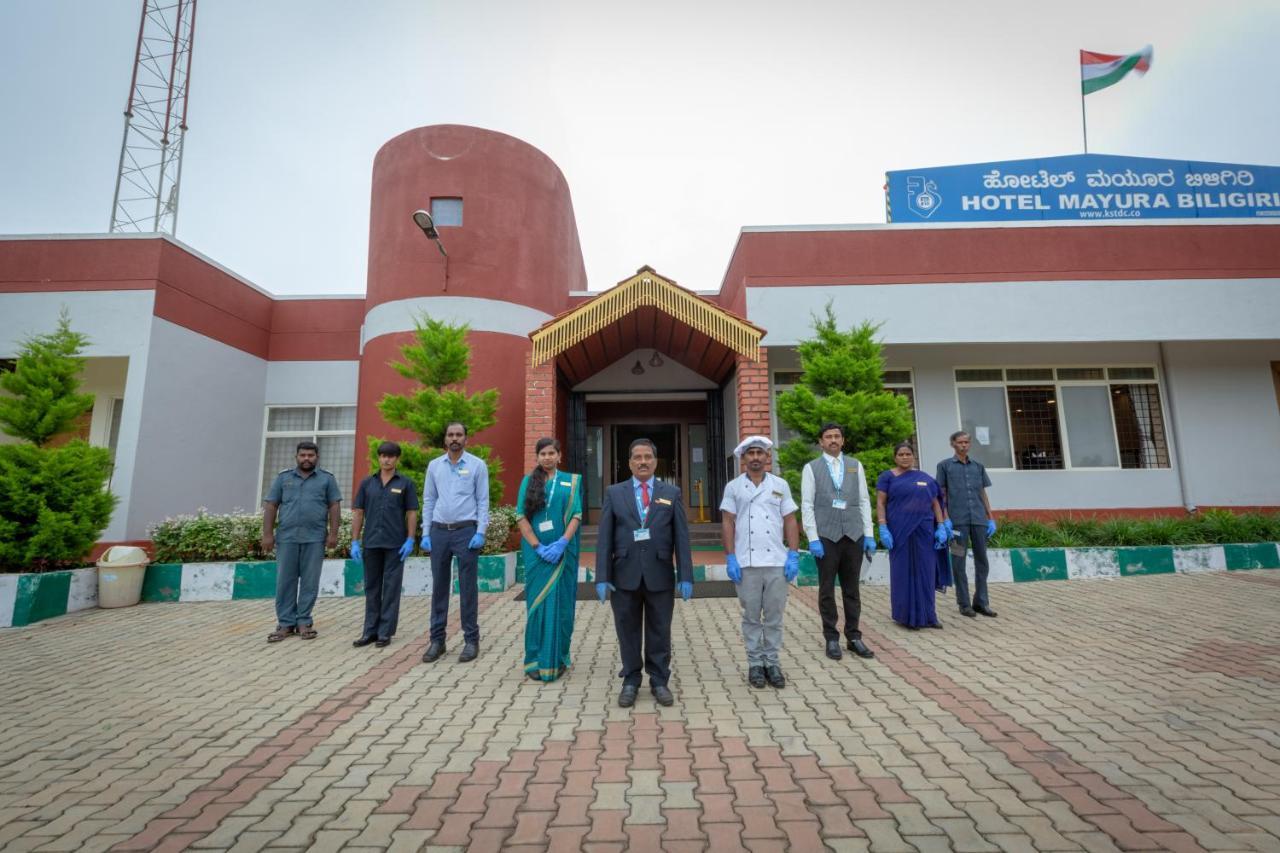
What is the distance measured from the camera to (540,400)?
8.93 meters

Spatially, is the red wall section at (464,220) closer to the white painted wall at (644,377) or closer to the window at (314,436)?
the white painted wall at (644,377)

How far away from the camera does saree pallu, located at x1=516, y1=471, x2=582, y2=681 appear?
14.3 feet

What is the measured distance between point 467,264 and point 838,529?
9.12 metres

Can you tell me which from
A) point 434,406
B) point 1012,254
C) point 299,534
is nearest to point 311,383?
point 434,406

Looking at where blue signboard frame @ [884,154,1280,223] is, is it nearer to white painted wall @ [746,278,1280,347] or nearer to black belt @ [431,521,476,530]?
white painted wall @ [746,278,1280,347]

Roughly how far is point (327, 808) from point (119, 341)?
10.8 meters

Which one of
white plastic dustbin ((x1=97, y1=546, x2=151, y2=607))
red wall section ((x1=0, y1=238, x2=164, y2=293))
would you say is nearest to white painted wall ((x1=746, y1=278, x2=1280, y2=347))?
white plastic dustbin ((x1=97, y1=546, x2=151, y2=607))

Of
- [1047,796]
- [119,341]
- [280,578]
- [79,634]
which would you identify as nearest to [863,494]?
[1047,796]

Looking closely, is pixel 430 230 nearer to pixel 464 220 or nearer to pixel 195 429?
pixel 464 220

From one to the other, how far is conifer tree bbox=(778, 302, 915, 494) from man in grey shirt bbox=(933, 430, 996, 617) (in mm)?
1454

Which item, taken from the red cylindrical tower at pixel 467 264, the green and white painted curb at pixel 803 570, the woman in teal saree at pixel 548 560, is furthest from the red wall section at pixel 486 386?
the woman in teal saree at pixel 548 560

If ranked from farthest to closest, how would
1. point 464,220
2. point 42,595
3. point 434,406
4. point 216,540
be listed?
1. point 464,220
2. point 434,406
3. point 216,540
4. point 42,595

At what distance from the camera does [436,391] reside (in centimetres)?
896

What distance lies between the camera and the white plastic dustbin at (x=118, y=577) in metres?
7.36
